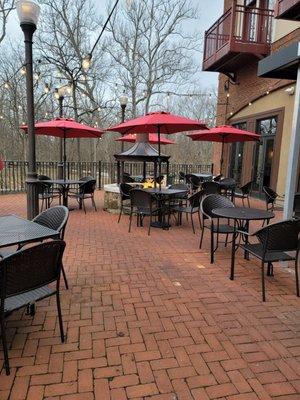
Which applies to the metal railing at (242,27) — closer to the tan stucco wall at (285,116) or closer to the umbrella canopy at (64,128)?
the tan stucco wall at (285,116)

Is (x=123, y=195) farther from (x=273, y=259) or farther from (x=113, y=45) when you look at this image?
A: (x=113, y=45)

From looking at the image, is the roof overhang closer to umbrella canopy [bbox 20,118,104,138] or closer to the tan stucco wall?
the tan stucco wall

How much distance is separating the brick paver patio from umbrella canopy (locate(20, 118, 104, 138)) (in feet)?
13.5

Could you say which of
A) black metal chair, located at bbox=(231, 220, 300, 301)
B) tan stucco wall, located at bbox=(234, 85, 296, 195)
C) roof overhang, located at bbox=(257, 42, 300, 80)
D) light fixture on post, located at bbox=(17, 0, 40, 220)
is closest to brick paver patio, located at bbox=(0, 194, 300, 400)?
Result: black metal chair, located at bbox=(231, 220, 300, 301)

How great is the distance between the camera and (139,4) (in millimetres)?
20234

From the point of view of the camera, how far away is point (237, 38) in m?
10.7

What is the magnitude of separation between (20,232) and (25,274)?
83 cm

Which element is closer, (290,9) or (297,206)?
(290,9)

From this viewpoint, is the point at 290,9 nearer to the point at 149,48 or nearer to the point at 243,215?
the point at 243,215

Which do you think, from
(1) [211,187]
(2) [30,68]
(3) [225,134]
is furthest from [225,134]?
(2) [30,68]

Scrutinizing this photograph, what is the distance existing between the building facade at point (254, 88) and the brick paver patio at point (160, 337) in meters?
6.77

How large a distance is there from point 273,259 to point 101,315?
1.95 m

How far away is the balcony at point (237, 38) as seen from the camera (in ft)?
34.0

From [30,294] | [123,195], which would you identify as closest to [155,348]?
[30,294]
